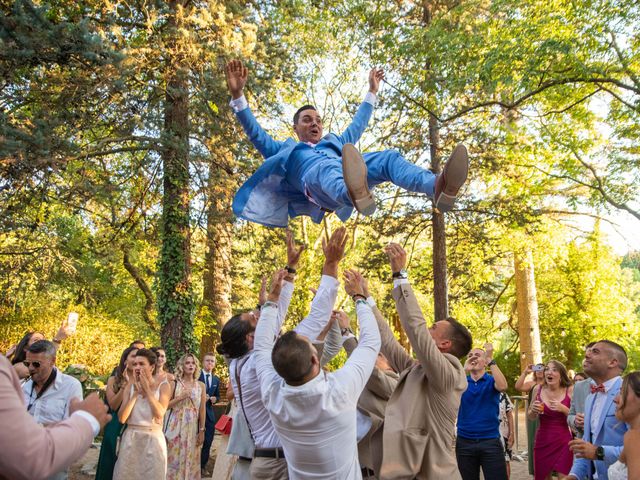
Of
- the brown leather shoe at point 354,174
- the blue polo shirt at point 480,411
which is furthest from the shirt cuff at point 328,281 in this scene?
the blue polo shirt at point 480,411

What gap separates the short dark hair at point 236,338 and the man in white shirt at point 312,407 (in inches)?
34.6

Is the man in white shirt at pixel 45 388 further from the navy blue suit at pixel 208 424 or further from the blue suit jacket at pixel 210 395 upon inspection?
the navy blue suit at pixel 208 424

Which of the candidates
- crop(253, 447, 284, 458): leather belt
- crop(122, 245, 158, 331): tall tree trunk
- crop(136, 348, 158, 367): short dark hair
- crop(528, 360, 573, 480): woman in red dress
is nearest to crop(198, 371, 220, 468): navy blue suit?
crop(136, 348, 158, 367): short dark hair

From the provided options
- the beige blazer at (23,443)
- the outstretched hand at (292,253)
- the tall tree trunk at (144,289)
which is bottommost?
the beige blazer at (23,443)

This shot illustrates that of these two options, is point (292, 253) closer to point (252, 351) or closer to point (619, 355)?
point (252, 351)

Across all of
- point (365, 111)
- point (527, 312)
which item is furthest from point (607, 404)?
point (527, 312)

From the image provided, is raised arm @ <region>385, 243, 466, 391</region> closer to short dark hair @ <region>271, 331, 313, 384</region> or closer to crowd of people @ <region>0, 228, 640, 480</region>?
crowd of people @ <region>0, 228, 640, 480</region>

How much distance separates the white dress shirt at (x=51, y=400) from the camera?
431 centimetres

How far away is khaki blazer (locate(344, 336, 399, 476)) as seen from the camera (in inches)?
144

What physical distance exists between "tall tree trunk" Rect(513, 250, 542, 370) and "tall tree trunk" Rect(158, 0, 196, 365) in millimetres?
10375

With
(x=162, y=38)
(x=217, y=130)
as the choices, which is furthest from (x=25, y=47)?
A: (x=217, y=130)

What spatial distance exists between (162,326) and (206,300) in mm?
3436

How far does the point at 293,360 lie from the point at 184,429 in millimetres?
4501

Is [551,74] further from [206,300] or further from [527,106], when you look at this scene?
[206,300]
